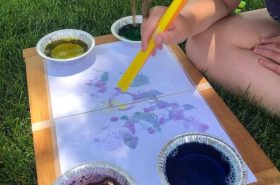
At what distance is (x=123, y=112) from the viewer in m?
0.95

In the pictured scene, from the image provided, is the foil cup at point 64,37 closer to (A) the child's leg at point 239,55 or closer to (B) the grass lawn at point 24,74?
(B) the grass lawn at point 24,74

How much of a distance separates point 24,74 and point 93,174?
1.91 ft

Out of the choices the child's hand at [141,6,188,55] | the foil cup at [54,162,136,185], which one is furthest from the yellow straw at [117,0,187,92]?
the foil cup at [54,162,136,185]

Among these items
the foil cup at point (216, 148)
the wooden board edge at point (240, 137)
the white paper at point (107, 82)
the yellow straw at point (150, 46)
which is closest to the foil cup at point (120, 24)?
the white paper at point (107, 82)

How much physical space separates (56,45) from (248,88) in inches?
21.4

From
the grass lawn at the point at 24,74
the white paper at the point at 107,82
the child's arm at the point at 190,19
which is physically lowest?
the grass lawn at the point at 24,74

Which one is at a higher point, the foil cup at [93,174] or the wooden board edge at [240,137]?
the foil cup at [93,174]

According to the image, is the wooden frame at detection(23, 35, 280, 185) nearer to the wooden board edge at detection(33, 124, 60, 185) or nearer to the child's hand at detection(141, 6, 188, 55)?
the wooden board edge at detection(33, 124, 60, 185)

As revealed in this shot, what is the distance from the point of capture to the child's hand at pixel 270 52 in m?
1.03

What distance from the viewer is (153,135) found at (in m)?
0.89

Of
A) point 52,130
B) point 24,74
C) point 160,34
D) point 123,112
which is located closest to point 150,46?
point 160,34

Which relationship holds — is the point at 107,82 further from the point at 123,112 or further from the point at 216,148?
the point at 216,148

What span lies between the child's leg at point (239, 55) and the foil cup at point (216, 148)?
1.18 feet

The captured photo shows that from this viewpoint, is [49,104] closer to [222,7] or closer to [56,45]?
[56,45]
